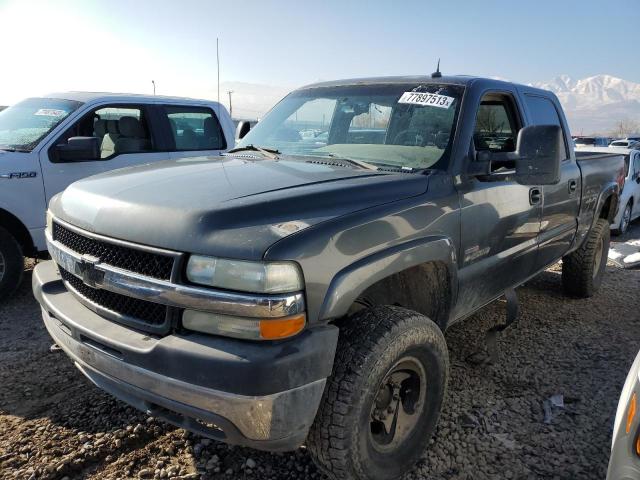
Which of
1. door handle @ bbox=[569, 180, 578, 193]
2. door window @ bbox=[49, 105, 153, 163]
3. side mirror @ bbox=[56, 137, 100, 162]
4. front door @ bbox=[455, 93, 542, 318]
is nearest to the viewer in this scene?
front door @ bbox=[455, 93, 542, 318]

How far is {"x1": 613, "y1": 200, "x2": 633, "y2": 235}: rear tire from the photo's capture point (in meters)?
8.47

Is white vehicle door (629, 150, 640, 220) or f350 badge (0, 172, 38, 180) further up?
f350 badge (0, 172, 38, 180)

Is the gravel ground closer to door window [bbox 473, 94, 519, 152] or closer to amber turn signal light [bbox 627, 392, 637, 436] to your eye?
amber turn signal light [bbox 627, 392, 637, 436]

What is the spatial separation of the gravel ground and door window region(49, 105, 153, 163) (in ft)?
6.29

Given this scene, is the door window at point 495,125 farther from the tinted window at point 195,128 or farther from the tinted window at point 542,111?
the tinted window at point 195,128

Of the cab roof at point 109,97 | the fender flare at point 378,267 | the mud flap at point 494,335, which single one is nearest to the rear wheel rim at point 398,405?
the fender flare at point 378,267

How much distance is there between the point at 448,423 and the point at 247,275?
1.73m

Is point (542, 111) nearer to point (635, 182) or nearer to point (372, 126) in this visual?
point (372, 126)

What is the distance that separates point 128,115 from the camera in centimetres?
538

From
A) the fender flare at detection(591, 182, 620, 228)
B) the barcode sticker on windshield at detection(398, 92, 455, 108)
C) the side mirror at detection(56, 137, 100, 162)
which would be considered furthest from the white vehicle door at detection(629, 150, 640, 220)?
the side mirror at detection(56, 137, 100, 162)

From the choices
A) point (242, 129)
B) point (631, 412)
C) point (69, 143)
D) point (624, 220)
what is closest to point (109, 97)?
point (69, 143)

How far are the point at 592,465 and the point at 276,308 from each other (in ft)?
6.38

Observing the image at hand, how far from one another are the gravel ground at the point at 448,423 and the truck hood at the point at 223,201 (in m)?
1.15

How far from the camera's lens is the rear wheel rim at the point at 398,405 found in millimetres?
2271
